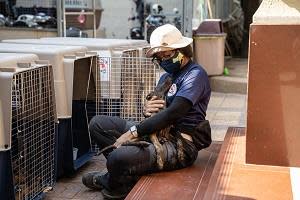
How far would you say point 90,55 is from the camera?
4137 mm

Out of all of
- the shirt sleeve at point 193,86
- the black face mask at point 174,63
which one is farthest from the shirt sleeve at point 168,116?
the black face mask at point 174,63

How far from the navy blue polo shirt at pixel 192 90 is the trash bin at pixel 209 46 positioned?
495 centimetres

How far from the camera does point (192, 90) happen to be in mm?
3381

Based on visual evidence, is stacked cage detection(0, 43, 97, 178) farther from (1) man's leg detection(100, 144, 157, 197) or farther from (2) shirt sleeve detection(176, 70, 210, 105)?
(2) shirt sleeve detection(176, 70, 210, 105)

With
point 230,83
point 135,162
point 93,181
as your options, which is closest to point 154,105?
point 135,162

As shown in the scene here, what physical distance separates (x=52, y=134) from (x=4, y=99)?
78 cm

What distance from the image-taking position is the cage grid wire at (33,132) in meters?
3.13

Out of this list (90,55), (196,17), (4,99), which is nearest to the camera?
(4,99)

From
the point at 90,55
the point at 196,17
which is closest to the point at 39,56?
the point at 90,55

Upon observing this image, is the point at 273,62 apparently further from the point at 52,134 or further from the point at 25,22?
the point at 25,22

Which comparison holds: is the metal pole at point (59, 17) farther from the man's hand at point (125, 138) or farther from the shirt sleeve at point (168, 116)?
the shirt sleeve at point (168, 116)

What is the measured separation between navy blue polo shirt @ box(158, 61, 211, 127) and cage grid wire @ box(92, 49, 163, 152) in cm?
82

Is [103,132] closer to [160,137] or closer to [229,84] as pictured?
[160,137]

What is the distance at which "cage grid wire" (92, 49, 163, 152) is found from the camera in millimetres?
4340
